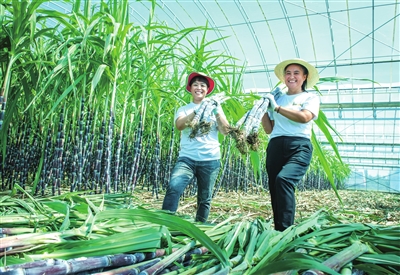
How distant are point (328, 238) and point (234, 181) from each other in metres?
3.77

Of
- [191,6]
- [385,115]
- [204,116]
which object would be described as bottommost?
[204,116]

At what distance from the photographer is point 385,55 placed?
913 centimetres

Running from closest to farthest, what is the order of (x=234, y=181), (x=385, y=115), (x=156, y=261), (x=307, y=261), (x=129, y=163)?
(x=307, y=261) → (x=156, y=261) → (x=129, y=163) → (x=234, y=181) → (x=385, y=115)

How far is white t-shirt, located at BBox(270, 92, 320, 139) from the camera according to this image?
1.79 metres

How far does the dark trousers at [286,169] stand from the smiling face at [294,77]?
31 centimetres

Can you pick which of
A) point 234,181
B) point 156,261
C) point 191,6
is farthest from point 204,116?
point 191,6

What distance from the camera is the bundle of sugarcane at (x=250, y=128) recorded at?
5.45 ft

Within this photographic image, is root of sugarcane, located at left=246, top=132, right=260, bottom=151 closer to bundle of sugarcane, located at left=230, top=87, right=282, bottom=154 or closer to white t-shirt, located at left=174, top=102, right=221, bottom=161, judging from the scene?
bundle of sugarcane, located at left=230, top=87, right=282, bottom=154

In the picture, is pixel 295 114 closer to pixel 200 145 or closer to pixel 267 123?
pixel 267 123

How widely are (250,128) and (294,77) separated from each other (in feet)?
1.56

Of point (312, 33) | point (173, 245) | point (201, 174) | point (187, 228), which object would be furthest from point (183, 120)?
point (312, 33)

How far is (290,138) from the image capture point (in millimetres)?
1814

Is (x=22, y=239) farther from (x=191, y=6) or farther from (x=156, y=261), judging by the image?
(x=191, y=6)

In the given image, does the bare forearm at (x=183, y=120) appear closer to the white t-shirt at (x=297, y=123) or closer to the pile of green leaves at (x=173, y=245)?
the white t-shirt at (x=297, y=123)
